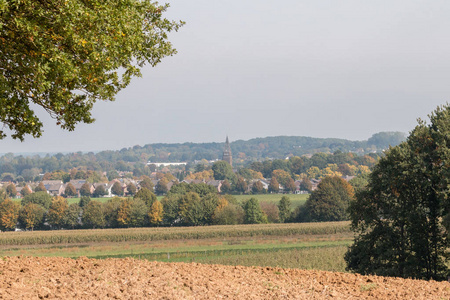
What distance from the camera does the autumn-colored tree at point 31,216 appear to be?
9175 centimetres

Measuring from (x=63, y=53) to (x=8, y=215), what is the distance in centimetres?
9075

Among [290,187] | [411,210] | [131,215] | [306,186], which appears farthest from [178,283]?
[290,187]

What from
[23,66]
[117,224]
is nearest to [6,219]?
[117,224]

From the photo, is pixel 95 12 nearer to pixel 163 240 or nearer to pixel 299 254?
pixel 299 254

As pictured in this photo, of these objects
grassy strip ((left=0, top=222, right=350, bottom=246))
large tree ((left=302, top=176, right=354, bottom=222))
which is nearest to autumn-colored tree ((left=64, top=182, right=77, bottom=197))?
grassy strip ((left=0, top=222, right=350, bottom=246))

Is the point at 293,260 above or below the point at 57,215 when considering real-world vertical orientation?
above

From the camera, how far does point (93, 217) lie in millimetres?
90125

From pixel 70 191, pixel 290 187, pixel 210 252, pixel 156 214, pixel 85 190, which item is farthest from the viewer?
pixel 290 187

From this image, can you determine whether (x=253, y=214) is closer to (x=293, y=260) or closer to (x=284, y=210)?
(x=284, y=210)

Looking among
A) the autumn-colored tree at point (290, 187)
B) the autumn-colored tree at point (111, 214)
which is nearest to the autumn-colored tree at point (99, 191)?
the autumn-colored tree at point (290, 187)

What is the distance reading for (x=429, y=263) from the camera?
2667 cm

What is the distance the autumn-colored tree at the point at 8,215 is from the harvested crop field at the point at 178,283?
283 ft

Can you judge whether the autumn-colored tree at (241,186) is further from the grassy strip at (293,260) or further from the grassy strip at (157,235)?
the grassy strip at (293,260)

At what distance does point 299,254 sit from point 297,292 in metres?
36.8
